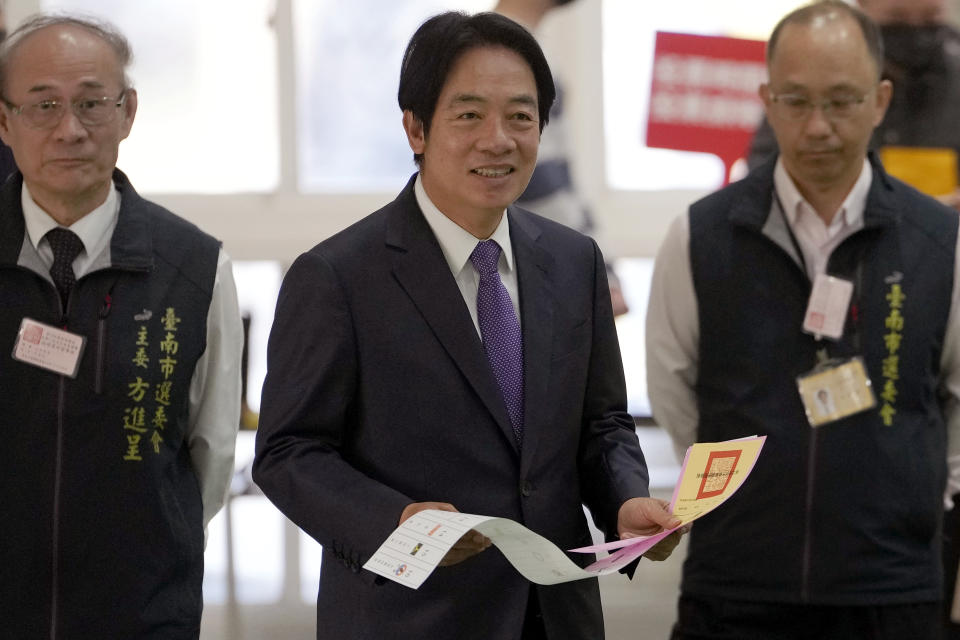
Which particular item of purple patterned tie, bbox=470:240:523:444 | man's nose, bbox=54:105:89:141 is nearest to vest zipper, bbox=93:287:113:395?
man's nose, bbox=54:105:89:141

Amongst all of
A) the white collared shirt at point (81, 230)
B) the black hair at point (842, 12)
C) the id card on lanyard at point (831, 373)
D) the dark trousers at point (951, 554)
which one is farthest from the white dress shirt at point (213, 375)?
the dark trousers at point (951, 554)

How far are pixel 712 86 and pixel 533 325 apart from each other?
169 inches

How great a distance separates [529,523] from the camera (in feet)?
7.15

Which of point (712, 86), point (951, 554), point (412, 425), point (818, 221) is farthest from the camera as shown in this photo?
point (712, 86)

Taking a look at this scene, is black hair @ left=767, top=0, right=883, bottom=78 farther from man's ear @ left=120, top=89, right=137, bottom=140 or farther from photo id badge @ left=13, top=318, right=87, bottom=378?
photo id badge @ left=13, top=318, right=87, bottom=378

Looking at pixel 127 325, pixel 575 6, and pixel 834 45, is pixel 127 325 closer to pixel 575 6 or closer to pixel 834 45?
pixel 834 45

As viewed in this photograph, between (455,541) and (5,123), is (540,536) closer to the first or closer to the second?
(455,541)

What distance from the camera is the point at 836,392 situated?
305 cm

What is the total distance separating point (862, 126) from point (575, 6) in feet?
12.6

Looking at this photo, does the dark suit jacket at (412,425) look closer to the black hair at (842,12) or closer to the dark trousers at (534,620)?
the dark trousers at (534,620)

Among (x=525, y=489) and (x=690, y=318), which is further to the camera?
(x=690, y=318)

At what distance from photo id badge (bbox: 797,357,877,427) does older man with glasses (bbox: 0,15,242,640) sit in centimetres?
131

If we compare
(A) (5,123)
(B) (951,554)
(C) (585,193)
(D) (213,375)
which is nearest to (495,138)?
(D) (213,375)

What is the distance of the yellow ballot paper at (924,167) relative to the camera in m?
4.04
